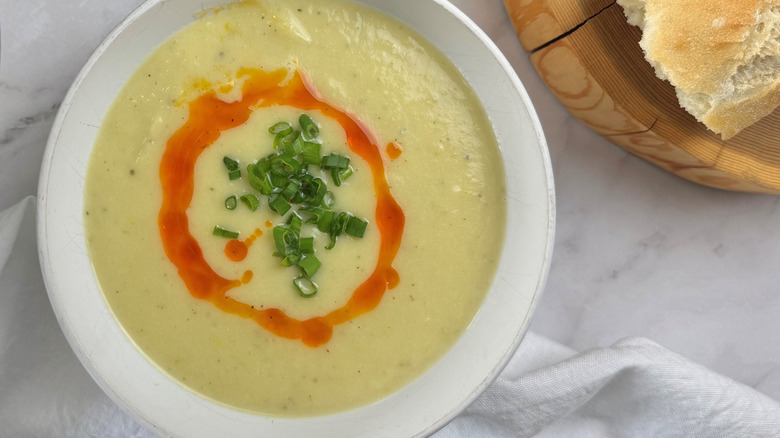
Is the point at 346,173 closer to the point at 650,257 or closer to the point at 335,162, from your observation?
the point at 335,162

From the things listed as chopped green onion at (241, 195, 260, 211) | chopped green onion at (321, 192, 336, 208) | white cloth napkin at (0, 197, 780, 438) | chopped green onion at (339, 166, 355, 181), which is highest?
chopped green onion at (241, 195, 260, 211)

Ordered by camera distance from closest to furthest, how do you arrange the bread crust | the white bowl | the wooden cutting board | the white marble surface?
the white bowl, the bread crust, the wooden cutting board, the white marble surface

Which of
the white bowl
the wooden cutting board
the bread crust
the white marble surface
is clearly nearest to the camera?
the white bowl

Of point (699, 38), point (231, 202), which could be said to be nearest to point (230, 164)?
point (231, 202)

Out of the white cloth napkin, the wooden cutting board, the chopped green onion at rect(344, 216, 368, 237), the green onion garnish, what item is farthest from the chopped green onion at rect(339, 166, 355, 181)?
the white cloth napkin

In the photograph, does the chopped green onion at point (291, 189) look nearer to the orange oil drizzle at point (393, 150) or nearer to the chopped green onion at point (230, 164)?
the chopped green onion at point (230, 164)

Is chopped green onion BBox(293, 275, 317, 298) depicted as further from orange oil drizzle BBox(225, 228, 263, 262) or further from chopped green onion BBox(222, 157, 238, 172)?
chopped green onion BBox(222, 157, 238, 172)

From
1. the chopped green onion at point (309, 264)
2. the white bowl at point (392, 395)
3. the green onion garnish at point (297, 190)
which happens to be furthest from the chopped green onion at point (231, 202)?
the white bowl at point (392, 395)
